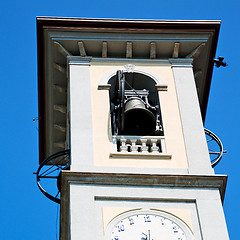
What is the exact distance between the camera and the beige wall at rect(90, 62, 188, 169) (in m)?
24.0

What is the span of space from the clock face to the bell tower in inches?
0.9

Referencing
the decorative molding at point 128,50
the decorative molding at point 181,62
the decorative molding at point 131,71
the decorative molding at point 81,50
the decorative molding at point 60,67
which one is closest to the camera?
the decorative molding at point 131,71

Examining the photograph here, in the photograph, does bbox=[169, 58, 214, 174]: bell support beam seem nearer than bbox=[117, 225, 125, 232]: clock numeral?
No

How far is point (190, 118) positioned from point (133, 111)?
5.08 feet

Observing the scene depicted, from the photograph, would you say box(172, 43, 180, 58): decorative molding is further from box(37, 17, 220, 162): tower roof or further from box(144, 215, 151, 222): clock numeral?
box(144, 215, 151, 222): clock numeral

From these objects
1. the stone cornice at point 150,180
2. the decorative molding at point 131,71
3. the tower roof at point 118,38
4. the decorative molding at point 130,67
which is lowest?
the stone cornice at point 150,180

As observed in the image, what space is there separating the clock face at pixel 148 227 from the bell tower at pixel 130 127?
2 cm

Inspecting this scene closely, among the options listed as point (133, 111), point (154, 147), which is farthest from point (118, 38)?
point (154, 147)

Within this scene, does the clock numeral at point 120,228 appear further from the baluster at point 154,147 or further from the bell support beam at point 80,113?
the baluster at point 154,147

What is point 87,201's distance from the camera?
879 inches

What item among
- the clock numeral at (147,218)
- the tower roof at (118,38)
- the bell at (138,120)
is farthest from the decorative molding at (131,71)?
the clock numeral at (147,218)

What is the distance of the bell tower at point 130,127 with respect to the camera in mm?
22250

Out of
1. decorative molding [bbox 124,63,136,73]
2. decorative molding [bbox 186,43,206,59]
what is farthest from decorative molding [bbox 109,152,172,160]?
decorative molding [bbox 186,43,206,59]

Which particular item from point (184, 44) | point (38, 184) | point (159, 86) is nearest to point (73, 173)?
point (38, 184)
